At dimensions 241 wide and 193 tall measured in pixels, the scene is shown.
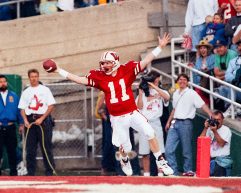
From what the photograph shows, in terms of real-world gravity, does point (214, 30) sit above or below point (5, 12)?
below

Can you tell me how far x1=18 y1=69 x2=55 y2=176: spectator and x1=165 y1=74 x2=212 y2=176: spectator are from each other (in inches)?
88.2

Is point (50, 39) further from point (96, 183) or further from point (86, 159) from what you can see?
point (96, 183)

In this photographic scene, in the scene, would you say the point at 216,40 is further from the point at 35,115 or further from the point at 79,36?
the point at 79,36

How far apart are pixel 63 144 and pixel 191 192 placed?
341 inches

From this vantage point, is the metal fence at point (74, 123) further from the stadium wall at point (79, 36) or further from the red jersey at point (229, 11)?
the red jersey at point (229, 11)

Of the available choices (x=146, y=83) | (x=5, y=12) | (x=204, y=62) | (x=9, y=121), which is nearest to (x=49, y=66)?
(x=146, y=83)

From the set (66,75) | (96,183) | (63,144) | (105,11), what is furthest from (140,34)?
(96,183)

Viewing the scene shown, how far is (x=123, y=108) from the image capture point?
53.7 feet

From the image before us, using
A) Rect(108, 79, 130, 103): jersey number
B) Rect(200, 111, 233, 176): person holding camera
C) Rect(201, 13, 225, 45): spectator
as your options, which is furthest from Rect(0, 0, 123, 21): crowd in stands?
Rect(108, 79, 130, 103): jersey number

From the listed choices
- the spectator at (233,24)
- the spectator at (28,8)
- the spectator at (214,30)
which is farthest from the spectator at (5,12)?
the spectator at (233,24)

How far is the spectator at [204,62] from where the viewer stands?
18938 millimetres

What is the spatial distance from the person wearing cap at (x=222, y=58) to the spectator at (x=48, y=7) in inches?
174

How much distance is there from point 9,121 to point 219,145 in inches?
158

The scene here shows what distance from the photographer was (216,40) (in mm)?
19328
